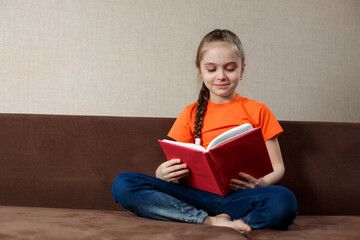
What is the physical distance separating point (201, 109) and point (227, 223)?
1.70ft

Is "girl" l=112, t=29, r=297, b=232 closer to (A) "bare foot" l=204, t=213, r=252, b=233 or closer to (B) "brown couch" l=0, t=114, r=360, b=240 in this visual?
(A) "bare foot" l=204, t=213, r=252, b=233

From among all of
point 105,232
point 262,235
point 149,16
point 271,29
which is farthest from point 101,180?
point 271,29

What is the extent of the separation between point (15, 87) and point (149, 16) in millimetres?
793

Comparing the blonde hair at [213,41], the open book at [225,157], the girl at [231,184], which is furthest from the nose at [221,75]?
the open book at [225,157]

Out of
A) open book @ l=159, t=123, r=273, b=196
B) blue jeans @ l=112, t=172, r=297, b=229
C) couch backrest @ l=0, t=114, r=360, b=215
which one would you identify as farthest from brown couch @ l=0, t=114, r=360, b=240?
open book @ l=159, t=123, r=273, b=196

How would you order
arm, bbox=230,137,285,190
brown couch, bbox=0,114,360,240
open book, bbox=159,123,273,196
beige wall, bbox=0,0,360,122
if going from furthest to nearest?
beige wall, bbox=0,0,360,122
brown couch, bbox=0,114,360,240
arm, bbox=230,137,285,190
open book, bbox=159,123,273,196

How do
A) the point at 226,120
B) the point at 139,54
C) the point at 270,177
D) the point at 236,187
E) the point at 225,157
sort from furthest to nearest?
the point at 139,54 < the point at 226,120 < the point at 270,177 < the point at 236,187 < the point at 225,157

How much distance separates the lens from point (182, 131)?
4.65 feet

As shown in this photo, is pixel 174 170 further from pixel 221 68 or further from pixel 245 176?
pixel 221 68

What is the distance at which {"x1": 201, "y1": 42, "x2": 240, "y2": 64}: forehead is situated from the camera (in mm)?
1331

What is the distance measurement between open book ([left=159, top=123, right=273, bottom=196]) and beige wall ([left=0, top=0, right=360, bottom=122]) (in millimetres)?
730

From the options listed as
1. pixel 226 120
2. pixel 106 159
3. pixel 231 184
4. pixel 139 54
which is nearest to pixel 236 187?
pixel 231 184

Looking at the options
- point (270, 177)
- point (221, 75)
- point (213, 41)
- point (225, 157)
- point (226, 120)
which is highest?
point (213, 41)

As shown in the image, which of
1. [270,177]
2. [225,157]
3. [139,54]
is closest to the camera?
[225,157]
